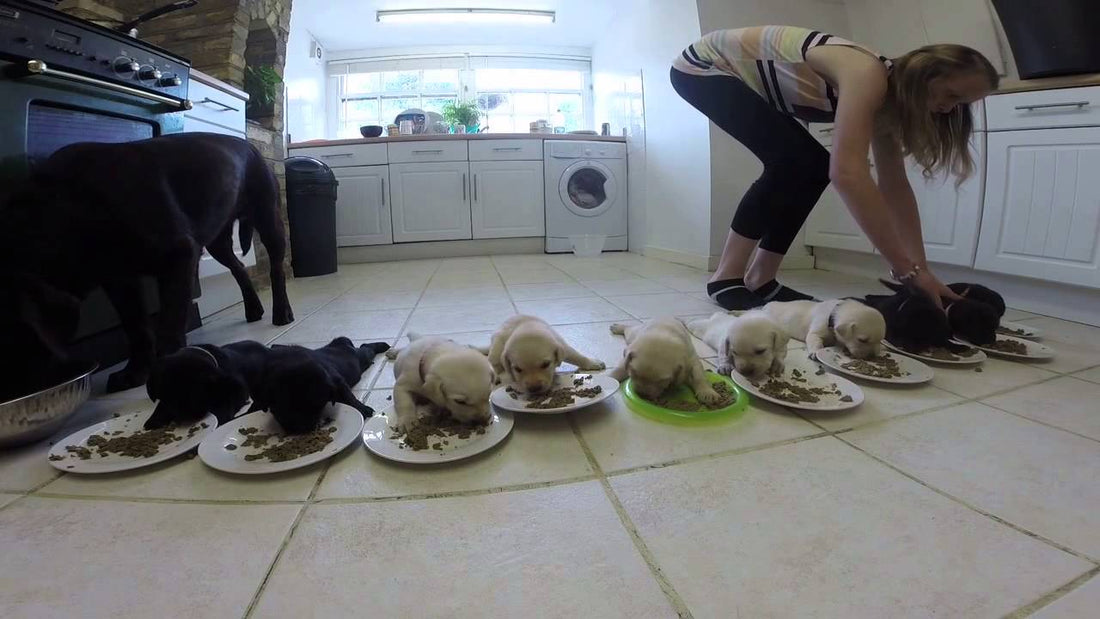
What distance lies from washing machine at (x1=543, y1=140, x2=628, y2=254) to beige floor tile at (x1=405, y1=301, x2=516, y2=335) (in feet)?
8.38

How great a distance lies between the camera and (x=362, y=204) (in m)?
4.39

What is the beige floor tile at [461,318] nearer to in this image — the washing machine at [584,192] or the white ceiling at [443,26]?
the washing machine at [584,192]

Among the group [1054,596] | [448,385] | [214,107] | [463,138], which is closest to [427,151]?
[463,138]

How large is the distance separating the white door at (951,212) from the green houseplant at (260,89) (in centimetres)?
374

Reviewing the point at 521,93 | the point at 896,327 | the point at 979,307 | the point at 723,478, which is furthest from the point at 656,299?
the point at 521,93

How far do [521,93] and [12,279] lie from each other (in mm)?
5882

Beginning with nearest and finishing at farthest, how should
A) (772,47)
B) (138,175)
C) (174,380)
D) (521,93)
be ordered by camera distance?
(174,380) < (138,175) < (772,47) < (521,93)

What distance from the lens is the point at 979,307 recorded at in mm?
1401

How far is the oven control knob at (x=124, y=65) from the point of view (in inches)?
54.4

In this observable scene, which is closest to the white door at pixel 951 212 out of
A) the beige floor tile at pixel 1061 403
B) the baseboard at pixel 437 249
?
the beige floor tile at pixel 1061 403

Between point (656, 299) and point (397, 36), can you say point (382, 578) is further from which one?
point (397, 36)

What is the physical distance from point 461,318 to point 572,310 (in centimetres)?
49

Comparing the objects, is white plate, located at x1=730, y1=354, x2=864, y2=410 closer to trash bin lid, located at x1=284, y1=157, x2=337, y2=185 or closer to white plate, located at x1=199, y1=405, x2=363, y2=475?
white plate, located at x1=199, y1=405, x2=363, y2=475

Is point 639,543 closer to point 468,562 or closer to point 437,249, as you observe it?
point 468,562
